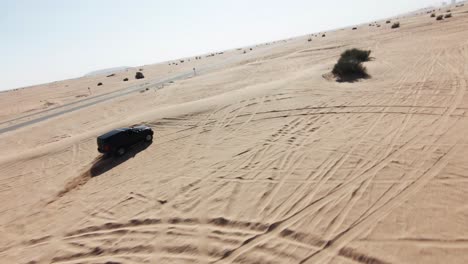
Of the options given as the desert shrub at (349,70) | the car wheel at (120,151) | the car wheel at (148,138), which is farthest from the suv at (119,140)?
the desert shrub at (349,70)

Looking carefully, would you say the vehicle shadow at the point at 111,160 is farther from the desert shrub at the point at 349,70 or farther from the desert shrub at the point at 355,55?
the desert shrub at the point at 355,55

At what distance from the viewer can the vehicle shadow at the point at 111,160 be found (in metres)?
13.5

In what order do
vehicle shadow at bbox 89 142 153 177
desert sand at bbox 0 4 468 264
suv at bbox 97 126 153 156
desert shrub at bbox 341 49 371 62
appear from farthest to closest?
desert shrub at bbox 341 49 371 62 → suv at bbox 97 126 153 156 → vehicle shadow at bbox 89 142 153 177 → desert sand at bbox 0 4 468 264

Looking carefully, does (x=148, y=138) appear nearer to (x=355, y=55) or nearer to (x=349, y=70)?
(x=349, y=70)

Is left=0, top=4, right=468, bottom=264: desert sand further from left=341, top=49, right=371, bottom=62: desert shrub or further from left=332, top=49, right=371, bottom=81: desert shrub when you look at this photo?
left=341, top=49, right=371, bottom=62: desert shrub

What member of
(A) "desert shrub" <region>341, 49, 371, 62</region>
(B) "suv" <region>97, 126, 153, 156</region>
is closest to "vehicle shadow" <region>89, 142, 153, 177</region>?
(B) "suv" <region>97, 126, 153, 156</region>

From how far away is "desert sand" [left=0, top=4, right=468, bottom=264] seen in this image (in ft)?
21.6

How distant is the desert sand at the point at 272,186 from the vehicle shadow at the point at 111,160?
0.35ft

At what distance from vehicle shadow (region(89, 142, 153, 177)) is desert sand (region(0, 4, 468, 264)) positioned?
108mm

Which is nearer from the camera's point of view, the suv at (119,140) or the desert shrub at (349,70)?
the suv at (119,140)

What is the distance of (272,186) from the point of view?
29.5 feet

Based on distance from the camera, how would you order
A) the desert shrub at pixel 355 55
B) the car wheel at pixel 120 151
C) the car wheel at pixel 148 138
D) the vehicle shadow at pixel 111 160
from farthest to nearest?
the desert shrub at pixel 355 55 → the car wheel at pixel 148 138 → the car wheel at pixel 120 151 → the vehicle shadow at pixel 111 160

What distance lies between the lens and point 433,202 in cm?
701

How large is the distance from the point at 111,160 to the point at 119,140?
110cm
